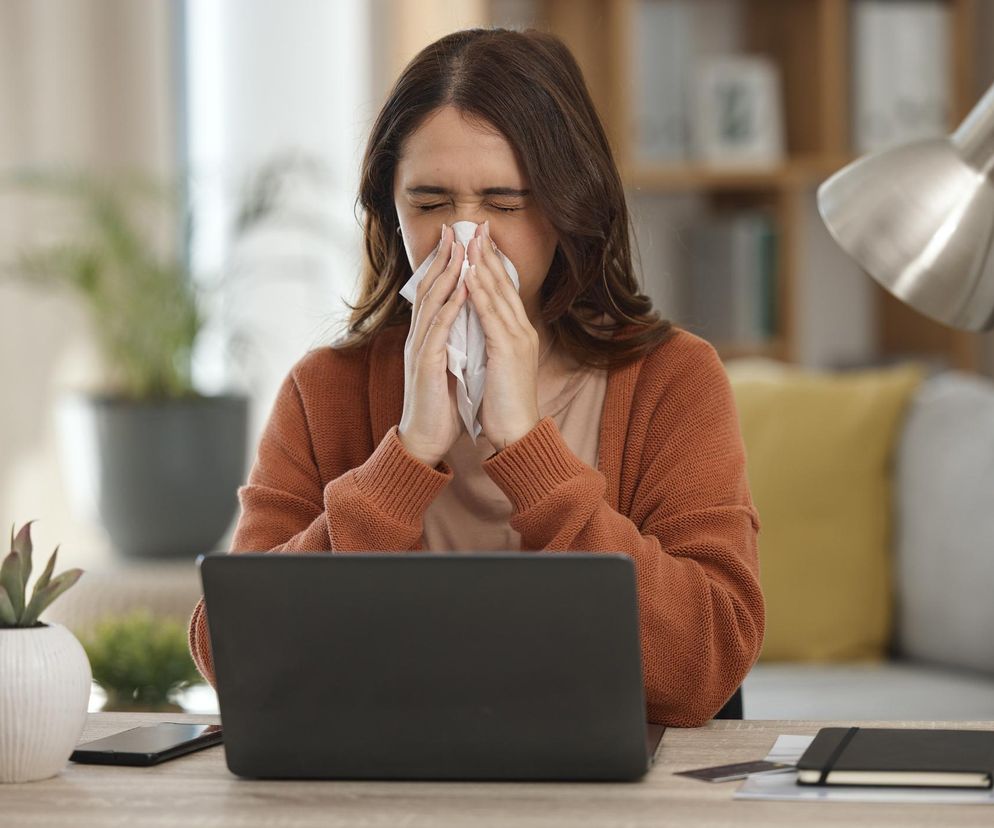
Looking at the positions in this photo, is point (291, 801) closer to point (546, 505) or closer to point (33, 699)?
point (33, 699)

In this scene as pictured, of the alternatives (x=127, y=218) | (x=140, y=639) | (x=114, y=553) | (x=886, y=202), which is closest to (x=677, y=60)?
(x=127, y=218)

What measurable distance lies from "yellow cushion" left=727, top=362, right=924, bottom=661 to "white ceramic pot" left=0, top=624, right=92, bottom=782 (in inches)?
63.6

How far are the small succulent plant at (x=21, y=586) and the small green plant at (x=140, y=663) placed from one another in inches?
54.8

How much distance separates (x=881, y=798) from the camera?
3.25 feet

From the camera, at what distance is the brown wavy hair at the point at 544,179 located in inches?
56.6

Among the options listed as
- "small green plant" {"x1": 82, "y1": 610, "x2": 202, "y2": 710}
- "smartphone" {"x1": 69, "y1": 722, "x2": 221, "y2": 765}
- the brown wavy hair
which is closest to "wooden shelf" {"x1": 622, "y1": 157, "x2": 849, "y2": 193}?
"small green plant" {"x1": 82, "y1": 610, "x2": 202, "y2": 710}

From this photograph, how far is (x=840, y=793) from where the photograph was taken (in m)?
1.00

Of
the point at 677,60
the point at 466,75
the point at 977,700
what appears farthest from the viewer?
the point at 677,60

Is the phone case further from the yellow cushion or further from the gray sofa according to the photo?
the yellow cushion

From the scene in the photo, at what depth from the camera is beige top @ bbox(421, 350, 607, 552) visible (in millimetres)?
1536

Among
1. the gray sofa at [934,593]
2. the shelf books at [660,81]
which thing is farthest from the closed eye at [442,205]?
the shelf books at [660,81]

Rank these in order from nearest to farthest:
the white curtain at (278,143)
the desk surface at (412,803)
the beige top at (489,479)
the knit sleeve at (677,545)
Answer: the desk surface at (412,803) < the knit sleeve at (677,545) < the beige top at (489,479) < the white curtain at (278,143)

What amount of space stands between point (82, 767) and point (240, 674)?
0.56ft

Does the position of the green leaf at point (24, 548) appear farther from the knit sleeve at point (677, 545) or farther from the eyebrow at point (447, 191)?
the eyebrow at point (447, 191)
